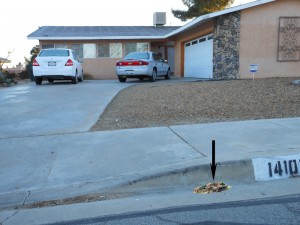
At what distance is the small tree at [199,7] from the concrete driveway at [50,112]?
2338cm

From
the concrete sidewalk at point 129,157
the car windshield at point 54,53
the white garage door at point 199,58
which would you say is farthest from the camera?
the white garage door at point 199,58

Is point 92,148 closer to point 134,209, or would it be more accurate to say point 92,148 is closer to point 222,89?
point 134,209

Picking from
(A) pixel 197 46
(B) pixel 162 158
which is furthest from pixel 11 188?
(A) pixel 197 46

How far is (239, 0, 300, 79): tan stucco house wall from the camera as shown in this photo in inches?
657

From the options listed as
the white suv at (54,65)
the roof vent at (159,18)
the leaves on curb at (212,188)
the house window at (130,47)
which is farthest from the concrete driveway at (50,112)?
the roof vent at (159,18)

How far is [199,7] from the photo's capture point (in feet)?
114

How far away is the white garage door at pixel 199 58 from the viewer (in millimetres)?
18767

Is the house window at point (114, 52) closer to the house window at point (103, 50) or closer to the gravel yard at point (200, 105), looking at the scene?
the house window at point (103, 50)

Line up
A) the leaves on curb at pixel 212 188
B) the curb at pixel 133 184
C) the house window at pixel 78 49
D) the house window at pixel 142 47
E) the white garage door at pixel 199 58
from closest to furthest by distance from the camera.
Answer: the curb at pixel 133 184
the leaves on curb at pixel 212 188
the white garage door at pixel 199 58
the house window at pixel 78 49
the house window at pixel 142 47

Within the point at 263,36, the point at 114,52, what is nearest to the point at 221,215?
the point at 263,36

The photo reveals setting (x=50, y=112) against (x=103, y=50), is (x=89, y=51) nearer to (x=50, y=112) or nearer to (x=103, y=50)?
(x=103, y=50)

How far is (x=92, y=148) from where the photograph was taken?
6.43 metres

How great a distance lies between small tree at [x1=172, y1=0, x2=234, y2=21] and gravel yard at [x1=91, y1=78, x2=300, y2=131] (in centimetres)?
2250

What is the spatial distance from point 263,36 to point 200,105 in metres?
8.39
